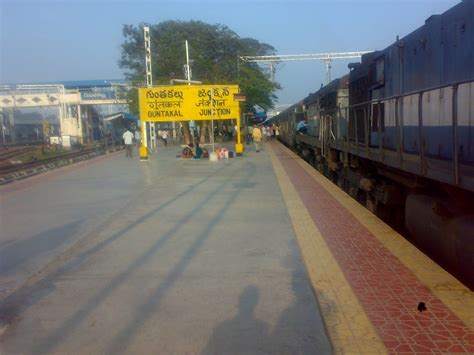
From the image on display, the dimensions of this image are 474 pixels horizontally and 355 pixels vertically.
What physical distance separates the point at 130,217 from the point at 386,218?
15.9 ft

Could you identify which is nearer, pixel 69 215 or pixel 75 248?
pixel 75 248

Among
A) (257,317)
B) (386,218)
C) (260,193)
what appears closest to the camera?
(257,317)

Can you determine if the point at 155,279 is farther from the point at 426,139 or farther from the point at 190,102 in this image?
the point at 190,102

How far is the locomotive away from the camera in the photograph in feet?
17.9

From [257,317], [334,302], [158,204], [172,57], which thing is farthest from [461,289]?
[172,57]

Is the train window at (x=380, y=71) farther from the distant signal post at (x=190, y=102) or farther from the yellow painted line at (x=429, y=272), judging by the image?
the distant signal post at (x=190, y=102)

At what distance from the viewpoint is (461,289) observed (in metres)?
5.05

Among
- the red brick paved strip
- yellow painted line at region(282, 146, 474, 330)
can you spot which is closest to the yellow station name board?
yellow painted line at region(282, 146, 474, 330)

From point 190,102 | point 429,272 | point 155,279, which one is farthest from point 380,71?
point 190,102

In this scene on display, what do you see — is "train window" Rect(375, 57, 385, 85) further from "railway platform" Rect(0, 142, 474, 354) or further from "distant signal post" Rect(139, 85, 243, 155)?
"distant signal post" Rect(139, 85, 243, 155)

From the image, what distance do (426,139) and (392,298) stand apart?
3278mm

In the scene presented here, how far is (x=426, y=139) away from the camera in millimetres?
7250

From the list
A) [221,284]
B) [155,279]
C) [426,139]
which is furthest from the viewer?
A: [426,139]

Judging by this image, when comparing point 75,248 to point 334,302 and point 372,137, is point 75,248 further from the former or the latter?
point 372,137
